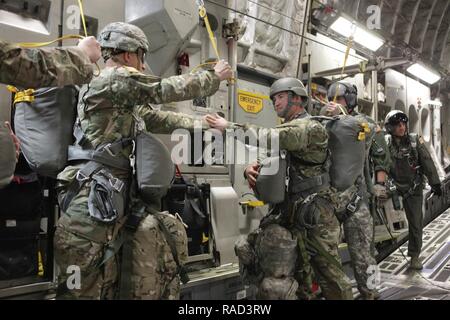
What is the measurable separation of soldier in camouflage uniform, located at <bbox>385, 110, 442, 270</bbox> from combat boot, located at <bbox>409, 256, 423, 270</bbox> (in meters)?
0.03

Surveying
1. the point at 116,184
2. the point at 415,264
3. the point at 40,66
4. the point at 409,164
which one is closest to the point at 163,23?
the point at 116,184

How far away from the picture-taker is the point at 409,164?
5305mm

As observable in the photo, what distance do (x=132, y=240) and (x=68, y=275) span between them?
1.21 ft

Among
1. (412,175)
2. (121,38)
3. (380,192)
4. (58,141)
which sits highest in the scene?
(121,38)

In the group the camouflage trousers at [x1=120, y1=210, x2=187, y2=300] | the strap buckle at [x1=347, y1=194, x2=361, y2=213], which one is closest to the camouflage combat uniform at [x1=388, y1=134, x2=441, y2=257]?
the strap buckle at [x1=347, y1=194, x2=361, y2=213]

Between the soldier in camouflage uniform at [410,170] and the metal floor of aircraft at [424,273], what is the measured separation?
0.28 m

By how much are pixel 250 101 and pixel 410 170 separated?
93.2 inches

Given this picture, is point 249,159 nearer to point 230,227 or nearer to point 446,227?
point 230,227

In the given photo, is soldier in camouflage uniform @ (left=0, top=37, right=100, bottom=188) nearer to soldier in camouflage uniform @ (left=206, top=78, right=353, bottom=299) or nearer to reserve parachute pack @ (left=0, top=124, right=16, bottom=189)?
reserve parachute pack @ (left=0, top=124, right=16, bottom=189)

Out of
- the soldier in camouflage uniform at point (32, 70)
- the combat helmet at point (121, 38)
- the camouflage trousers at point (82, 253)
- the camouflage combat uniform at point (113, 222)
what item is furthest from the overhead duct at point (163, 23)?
the camouflage trousers at point (82, 253)

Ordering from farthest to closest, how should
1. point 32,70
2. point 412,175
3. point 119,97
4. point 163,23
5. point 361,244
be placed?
point 412,175
point 361,244
point 163,23
point 119,97
point 32,70

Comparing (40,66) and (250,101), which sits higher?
(250,101)

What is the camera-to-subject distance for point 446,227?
6473 millimetres

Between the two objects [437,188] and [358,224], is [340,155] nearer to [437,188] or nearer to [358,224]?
[358,224]
